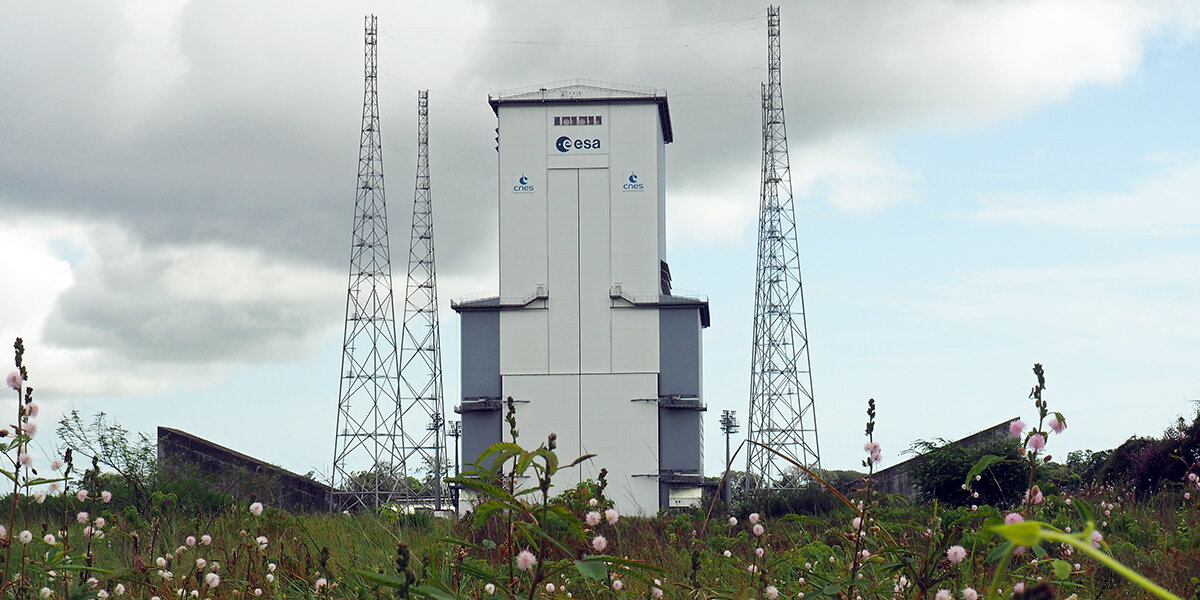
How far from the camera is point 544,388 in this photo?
4934 centimetres

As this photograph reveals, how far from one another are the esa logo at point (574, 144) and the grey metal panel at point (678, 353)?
328 inches

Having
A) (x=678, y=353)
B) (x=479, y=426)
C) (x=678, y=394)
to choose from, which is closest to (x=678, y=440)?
(x=678, y=394)

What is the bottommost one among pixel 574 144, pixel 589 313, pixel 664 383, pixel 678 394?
pixel 678 394

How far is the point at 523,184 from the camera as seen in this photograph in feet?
166

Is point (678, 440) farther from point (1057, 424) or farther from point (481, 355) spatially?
point (1057, 424)

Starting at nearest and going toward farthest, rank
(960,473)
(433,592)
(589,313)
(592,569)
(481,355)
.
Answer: (592,569) → (433,592) → (960,473) → (589,313) → (481,355)

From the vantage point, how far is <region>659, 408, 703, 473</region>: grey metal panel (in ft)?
164

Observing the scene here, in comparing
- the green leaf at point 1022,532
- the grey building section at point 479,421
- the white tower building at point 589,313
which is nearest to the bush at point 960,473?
the green leaf at point 1022,532

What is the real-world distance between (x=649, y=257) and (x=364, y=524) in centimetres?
4182

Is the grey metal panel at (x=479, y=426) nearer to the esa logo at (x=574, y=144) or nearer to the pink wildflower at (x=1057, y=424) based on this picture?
the esa logo at (x=574, y=144)

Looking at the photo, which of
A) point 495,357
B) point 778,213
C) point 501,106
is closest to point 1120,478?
point 778,213

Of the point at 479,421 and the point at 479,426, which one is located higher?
the point at 479,421

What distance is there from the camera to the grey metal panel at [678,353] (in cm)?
5012

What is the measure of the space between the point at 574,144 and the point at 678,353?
425 inches
